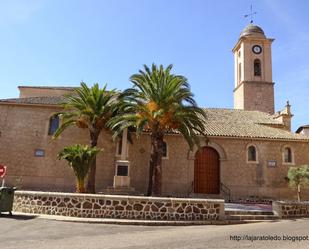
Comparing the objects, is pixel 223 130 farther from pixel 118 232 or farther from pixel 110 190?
pixel 118 232

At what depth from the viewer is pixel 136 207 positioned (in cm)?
1255

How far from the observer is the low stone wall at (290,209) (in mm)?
14070

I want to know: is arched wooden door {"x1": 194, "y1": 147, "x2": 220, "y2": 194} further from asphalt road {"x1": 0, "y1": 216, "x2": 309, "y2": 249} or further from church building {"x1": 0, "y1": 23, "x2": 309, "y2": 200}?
asphalt road {"x1": 0, "y1": 216, "x2": 309, "y2": 249}

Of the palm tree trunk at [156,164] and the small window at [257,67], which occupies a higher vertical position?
the small window at [257,67]

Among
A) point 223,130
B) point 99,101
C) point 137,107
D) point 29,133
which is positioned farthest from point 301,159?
point 29,133

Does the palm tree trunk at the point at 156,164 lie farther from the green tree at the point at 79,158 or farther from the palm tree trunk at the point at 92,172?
the green tree at the point at 79,158

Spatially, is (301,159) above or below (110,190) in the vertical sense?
above

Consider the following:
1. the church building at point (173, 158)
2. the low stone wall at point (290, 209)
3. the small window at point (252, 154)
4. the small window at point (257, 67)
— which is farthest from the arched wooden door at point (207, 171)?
the small window at point (257, 67)

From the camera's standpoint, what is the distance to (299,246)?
784 centimetres

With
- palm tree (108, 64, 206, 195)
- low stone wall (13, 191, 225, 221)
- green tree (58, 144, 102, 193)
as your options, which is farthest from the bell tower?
low stone wall (13, 191, 225, 221)

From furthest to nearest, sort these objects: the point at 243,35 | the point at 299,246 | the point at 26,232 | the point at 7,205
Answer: the point at 243,35 < the point at 7,205 < the point at 26,232 < the point at 299,246

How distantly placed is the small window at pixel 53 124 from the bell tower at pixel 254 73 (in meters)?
23.9

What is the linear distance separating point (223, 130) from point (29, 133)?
48.3ft

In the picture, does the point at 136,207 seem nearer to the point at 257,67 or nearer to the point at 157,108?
the point at 157,108
